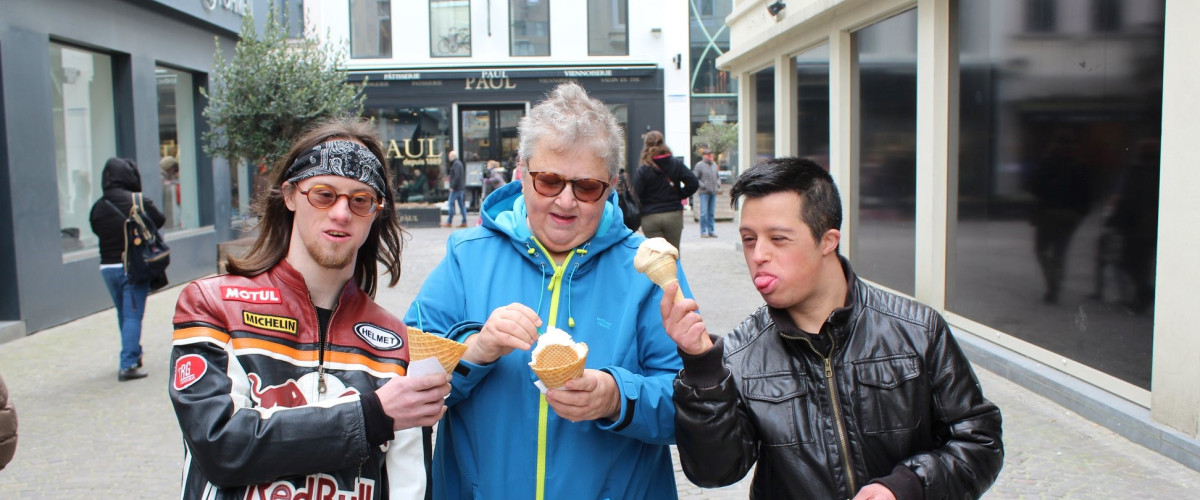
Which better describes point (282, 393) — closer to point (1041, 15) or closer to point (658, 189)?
point (1041, 15)

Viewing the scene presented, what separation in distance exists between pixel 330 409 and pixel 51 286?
32.9 feet

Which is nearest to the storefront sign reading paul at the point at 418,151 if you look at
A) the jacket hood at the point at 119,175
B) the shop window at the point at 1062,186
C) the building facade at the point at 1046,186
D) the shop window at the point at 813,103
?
the shop window at the point at 813,103

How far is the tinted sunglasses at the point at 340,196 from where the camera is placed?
7.08 feet

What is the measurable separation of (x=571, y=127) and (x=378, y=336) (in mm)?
713

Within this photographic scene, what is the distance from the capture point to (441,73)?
27266 mm

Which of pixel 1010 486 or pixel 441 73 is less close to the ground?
pixel 441 73

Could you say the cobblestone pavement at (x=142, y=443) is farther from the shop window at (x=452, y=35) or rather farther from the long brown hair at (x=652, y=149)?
the shop window at (x=452, y=35)

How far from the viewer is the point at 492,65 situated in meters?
27.5

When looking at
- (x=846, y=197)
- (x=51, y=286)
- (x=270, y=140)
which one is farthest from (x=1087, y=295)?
(x=51, y=286)

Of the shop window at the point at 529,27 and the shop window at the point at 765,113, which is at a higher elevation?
the shop window at the point at 529,27

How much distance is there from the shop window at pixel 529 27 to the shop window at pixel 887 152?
17.8 metres

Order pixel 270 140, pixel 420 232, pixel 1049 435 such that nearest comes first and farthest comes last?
pixel 1049 435, pixel 270 140, pixel 420 232

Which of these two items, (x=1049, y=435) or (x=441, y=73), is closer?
(x=1049, y=435)

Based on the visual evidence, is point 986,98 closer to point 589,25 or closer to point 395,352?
point 395,352
